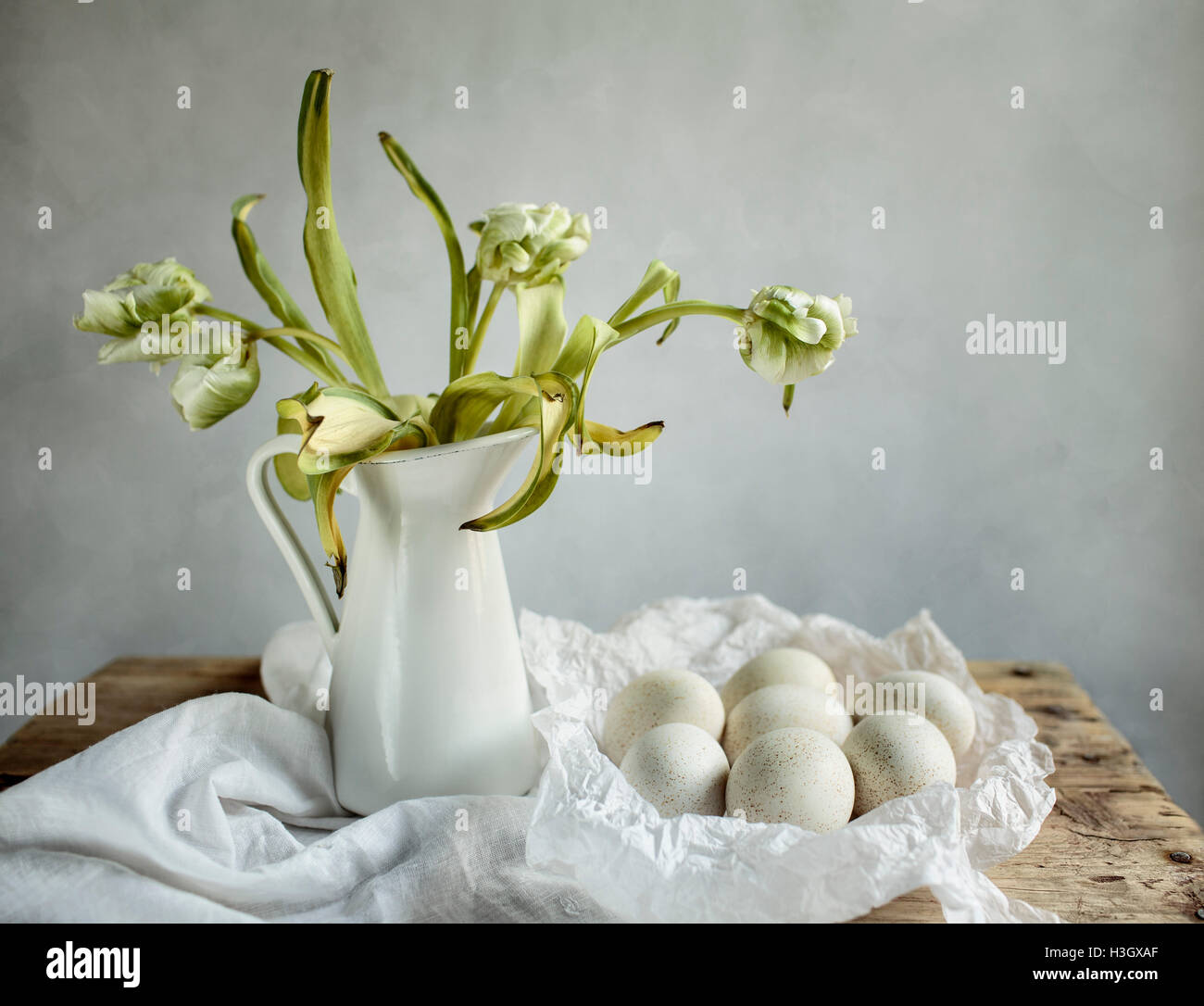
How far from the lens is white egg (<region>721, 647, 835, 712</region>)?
68 centimetres

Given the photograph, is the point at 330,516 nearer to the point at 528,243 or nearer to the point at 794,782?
the point at 528,243

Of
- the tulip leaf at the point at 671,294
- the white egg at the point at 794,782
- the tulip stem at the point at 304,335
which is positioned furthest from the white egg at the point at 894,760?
the tulip stem at the point at 304,335

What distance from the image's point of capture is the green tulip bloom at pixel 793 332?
50 cm

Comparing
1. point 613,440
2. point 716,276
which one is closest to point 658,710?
point 613,440

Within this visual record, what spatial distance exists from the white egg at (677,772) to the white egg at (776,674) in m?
0.11

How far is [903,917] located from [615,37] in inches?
37.7

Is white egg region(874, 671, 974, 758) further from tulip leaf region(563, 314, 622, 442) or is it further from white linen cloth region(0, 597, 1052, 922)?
tulip leaf region(563, 314, 622, 442)

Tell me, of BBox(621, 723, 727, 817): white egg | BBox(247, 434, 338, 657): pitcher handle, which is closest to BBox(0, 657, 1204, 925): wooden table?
BBox(621, 723, 727, 817): white egg

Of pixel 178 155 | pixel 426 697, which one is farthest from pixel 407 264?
pixel 426 697

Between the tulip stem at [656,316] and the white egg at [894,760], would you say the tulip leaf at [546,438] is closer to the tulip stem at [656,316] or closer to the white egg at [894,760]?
the tulip stem at [656,316]

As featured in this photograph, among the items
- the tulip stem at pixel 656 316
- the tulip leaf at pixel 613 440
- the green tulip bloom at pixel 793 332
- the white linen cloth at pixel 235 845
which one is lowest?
the white linen cloth at pixel 235 845

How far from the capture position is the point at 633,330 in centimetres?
58

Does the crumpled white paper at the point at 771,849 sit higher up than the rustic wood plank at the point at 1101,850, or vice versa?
the crumpled white paper at the point at 771,849

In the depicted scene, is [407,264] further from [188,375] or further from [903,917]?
[903,917]
